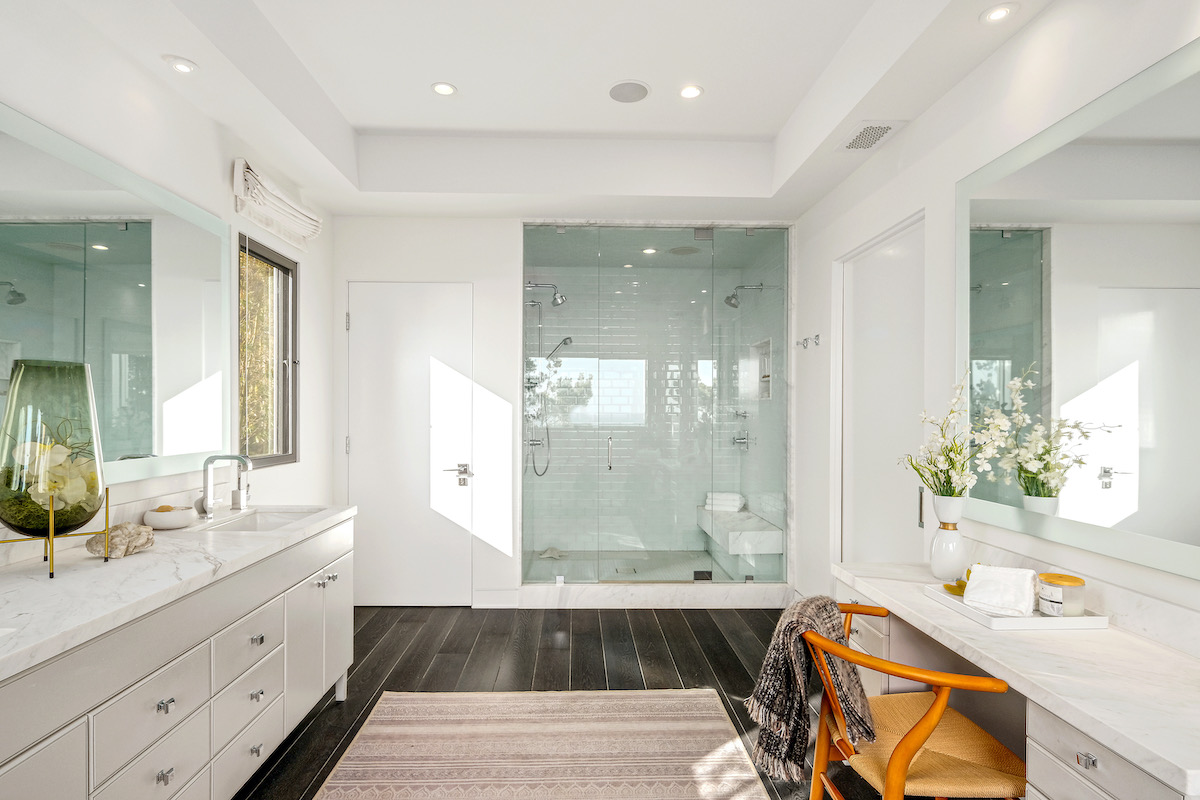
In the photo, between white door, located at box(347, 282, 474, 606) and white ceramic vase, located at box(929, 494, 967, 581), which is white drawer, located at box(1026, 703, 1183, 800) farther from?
white door, located at box(347, 282, 474, 606)

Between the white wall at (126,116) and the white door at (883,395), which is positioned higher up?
the white wall at (126,116)

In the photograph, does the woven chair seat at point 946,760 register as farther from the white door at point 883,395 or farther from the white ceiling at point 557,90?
the white ceiling at point 557,90

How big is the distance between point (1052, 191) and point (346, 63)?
110 inches

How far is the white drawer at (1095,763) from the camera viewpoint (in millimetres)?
1032

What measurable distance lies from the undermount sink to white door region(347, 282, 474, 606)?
122cm

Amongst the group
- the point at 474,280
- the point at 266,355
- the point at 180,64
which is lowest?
the point at 266,355

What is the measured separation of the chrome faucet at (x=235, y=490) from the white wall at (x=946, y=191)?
9.39 feet

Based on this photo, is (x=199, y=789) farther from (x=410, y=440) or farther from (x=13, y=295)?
(x=410, y=440)

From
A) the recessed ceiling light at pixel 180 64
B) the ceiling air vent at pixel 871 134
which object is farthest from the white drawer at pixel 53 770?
the ceiling air vent at pixel 871 134

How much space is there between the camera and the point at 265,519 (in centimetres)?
258

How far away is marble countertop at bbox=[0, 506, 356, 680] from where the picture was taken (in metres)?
1.17

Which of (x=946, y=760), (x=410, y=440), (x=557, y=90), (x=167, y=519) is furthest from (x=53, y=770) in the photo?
(x=557, y=90)

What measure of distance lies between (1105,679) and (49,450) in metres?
2.61

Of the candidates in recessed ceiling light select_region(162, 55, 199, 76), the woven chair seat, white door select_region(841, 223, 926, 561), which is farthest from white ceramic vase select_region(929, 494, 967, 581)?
recessed ceiling light select_region(162, 55, 199, 76)
